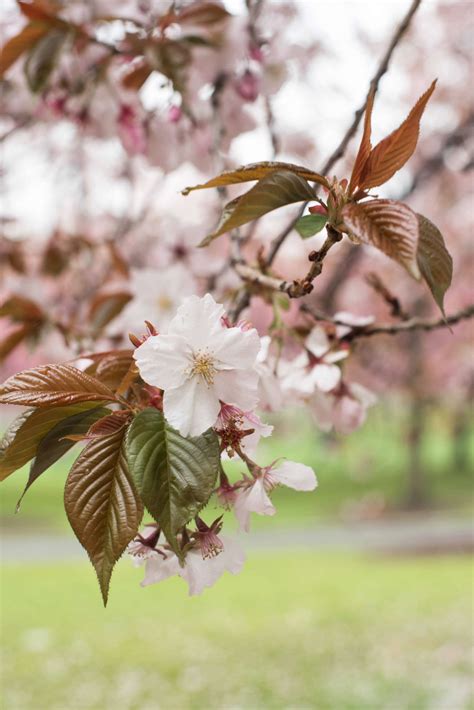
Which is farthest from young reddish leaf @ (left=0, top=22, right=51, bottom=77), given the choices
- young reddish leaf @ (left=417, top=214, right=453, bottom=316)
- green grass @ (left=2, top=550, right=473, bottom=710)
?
green grass @ (left=2, top=550, right=473, bottom=710)

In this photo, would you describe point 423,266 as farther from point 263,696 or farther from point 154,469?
point 263,696

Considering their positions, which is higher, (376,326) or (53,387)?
(376,326)

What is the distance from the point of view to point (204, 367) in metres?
0.51

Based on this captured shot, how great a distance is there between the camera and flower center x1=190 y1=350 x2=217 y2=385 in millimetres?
509

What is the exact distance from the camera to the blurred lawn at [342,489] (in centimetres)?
1121

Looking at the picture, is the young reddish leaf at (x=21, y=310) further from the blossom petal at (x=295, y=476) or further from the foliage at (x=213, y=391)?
the blossom petal at (x=295, y=476)

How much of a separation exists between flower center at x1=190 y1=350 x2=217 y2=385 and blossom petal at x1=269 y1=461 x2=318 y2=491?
112 mm

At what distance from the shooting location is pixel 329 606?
18.4 ft

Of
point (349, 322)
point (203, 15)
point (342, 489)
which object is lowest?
point (349, 322)

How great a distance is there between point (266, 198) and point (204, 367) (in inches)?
4.3

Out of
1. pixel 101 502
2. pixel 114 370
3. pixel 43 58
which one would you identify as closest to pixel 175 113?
pixel 43 58

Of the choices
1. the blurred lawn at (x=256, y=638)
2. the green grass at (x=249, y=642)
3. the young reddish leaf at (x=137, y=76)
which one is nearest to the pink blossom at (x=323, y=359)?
the young reddish leaf at (x=137, y=76)

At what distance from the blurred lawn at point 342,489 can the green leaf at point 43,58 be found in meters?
8.00

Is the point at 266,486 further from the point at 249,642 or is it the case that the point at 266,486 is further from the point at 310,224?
the point at 249,642
